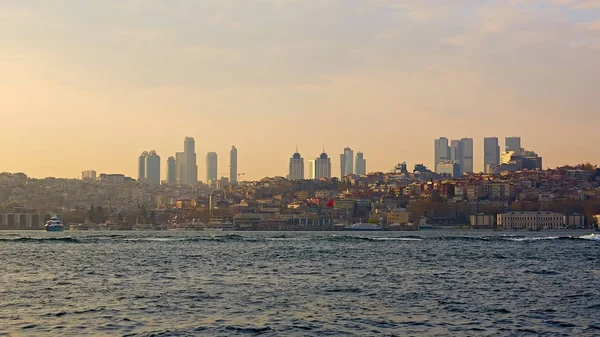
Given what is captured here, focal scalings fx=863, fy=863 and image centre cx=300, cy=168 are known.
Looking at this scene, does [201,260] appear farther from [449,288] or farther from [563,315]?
[563,315]

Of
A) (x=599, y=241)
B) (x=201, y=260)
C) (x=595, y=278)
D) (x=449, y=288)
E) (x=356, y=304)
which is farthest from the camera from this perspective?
(x=599, y=241)

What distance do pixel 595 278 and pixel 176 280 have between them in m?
21.4

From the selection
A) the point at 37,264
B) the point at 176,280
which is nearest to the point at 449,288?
the point at 176,280

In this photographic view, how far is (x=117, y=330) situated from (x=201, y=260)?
32786 millimetres

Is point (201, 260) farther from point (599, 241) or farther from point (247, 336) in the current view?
point (599, 241)

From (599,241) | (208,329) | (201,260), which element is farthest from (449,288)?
(599,241)

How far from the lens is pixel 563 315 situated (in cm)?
2980

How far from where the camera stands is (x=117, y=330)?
25.9 meters

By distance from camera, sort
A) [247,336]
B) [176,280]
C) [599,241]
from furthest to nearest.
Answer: [599,241], [176,280], [247,336]

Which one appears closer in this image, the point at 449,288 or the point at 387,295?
the point at 387,295

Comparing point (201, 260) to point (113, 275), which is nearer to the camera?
point (113, 275)

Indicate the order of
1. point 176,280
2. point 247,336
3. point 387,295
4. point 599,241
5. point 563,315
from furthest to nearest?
point 599,241 < point 176,280 < point 387,295 < point 563,315 < point 247,336

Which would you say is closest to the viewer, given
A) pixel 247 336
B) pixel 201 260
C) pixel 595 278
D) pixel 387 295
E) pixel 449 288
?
pixel 247 336

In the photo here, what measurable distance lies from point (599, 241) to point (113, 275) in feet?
249
